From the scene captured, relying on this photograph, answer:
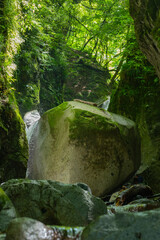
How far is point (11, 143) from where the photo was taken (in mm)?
5668

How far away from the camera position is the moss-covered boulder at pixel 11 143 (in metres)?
5.43

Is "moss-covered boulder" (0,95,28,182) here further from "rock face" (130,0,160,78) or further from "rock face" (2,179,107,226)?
Answer: "rock face" (130,0,160,78)

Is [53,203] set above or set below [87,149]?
below

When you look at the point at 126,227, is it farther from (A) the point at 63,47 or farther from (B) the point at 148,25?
(A) the point at 63,47

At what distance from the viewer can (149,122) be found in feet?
24.3

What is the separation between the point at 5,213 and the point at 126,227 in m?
1.27

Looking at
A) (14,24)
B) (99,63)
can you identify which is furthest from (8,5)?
(99,63)

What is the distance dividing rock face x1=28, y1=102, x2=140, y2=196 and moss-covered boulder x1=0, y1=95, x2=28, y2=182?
0.79 m

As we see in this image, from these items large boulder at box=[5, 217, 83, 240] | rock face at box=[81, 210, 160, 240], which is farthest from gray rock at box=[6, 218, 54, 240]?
rock face at box=[81, 210, 160, 240]

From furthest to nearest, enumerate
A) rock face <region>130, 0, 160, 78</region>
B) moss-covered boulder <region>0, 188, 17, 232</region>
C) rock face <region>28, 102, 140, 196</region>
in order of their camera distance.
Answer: rock face <region>28, 102, 140, 196</region> < rock face <region>130, 0, 160, 78</region> < moss-covered boulder <region>0, 188, 17, 232</region>

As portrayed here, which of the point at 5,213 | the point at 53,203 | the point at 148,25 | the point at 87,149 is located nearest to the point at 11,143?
the point at 87,149

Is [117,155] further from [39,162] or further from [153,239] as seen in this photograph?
[153,239]

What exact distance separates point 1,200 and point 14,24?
5.63 meters

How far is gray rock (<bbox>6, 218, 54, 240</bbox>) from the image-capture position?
1.60 meters
